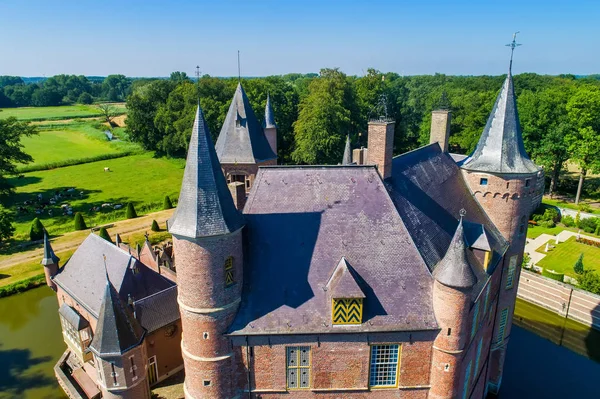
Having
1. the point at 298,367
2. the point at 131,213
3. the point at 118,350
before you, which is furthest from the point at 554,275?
the point at 131,213

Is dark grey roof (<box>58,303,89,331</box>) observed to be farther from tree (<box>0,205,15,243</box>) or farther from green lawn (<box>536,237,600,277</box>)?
green lawn (<box>536,237,600,277</box>)

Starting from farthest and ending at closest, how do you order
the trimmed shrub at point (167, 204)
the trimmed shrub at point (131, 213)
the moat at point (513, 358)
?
the trimmed shrub at point (167, 204), the trimmed shrub at point (131, 213), the moat at point (513, 358)

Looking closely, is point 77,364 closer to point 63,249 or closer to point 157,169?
point 63,249

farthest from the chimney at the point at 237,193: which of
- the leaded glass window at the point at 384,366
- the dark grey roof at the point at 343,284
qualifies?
the leaded glass window at the point at 384,366

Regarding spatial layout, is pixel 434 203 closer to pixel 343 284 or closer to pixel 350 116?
pixel 343 284

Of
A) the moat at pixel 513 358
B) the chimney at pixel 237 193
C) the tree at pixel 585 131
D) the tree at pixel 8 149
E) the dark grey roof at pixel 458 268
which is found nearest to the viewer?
the dark grey roof at pixel 458 268

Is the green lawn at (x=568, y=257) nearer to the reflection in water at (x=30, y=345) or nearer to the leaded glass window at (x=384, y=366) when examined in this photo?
the leaded glass window at (x=384, y=366)
